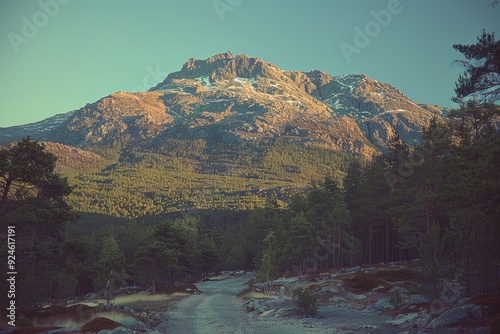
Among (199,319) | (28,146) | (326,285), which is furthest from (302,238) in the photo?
(28,146)

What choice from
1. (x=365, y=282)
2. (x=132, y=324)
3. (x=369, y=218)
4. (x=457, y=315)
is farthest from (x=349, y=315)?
(x=369, y=218)

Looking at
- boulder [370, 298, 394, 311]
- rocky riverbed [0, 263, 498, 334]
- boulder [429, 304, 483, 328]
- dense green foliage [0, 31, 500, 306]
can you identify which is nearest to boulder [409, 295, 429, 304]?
rocky riverbed [0, 263, 498, 334]

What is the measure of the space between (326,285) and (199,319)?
16613 millimetres

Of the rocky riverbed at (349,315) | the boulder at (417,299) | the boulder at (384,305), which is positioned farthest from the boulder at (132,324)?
the boulder at (417,299)

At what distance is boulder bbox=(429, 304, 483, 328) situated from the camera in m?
15.6

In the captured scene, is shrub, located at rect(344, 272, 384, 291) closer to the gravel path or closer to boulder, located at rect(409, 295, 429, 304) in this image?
the gravel path

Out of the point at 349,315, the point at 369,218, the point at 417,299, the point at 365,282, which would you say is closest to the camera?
the point at 349,315

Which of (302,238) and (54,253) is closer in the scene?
(54,253)

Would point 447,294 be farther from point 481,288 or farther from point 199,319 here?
point 199,319

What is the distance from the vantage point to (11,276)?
74.0 feet

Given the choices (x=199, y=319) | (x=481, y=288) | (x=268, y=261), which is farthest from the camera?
(x=268, y=261)

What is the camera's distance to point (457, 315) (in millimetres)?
15969

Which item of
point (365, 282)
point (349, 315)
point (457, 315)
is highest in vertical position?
point (457, 315)

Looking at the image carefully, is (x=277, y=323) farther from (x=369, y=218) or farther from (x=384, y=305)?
(x=369, y=218)
